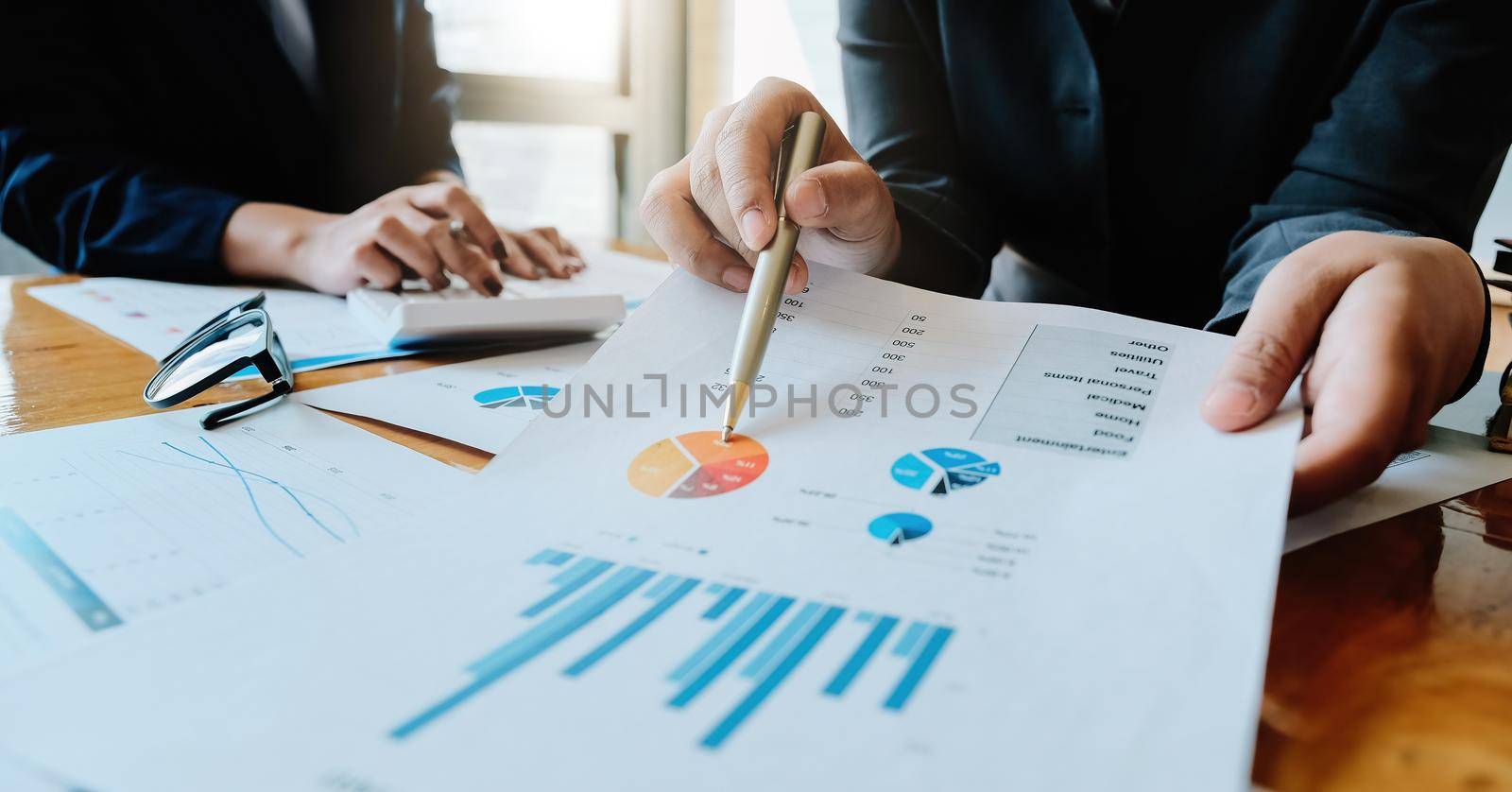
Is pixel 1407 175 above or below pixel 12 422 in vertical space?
above

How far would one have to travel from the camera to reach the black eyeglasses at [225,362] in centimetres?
45

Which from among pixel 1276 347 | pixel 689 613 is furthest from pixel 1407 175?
pixel 689 613

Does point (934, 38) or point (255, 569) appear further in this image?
point (934, 38)

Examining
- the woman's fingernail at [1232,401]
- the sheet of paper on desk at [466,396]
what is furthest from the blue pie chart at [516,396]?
the woman's fingernail at [1232,401]

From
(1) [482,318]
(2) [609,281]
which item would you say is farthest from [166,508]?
(2) [609,281]

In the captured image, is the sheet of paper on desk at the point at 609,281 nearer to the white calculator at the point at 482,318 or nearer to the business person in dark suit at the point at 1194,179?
the white calculator at the point at 482,318

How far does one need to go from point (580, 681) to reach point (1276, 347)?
292 mm

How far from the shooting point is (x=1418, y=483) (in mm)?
393

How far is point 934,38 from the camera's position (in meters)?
0.79

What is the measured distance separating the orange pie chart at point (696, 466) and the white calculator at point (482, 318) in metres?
0.27

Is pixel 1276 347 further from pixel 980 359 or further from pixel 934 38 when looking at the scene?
pixel 934 38

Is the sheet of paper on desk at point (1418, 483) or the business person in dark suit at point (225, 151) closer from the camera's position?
the sheet of paper on desk at point (1418, 483)

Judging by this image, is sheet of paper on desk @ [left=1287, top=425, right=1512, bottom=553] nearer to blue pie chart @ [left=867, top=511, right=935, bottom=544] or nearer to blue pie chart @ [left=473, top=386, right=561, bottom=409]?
blue pie chart @ [left=867, top=511, right=935, bottom=544]

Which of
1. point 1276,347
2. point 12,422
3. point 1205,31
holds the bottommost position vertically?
point 12,422
